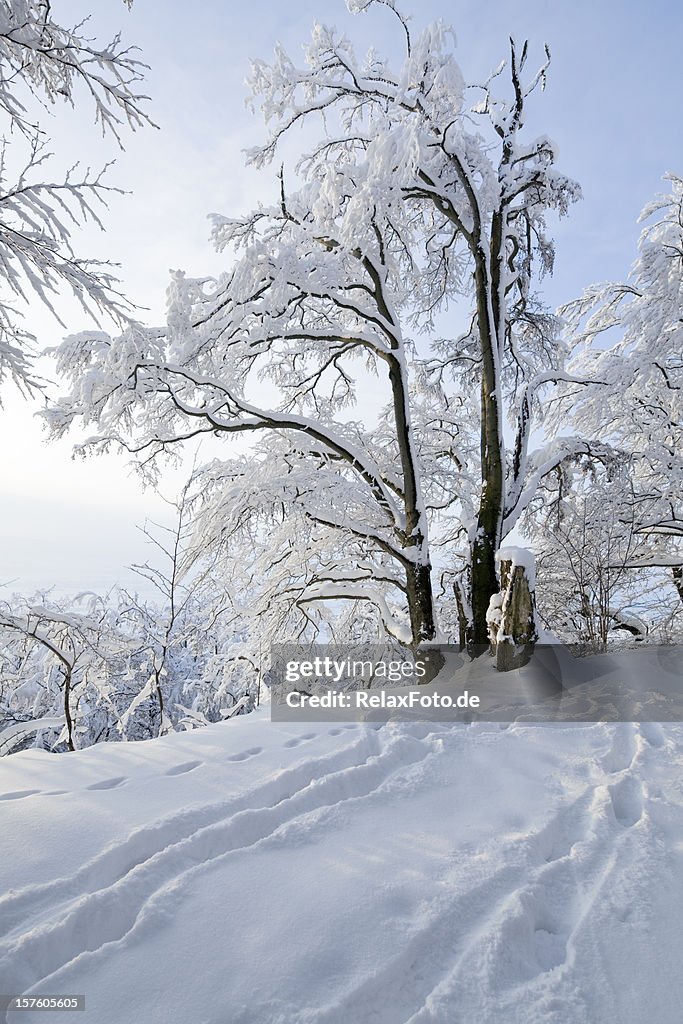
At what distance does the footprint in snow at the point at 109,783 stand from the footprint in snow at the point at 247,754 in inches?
24.2

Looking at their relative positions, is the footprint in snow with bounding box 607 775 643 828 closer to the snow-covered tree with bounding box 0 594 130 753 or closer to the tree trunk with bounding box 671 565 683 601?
the snow-covered tree with bounding box 0 594 130 753

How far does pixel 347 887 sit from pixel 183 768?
1.50 m

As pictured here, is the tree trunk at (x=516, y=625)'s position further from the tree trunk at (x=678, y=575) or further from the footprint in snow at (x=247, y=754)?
the tree trunk at (x=678, y=575)

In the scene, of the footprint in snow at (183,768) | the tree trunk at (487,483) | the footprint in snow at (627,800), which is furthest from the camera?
the tree trunk at (487,483)

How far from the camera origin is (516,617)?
4.95 metres

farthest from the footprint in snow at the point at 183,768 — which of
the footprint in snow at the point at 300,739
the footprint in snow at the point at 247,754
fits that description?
the footprint in snow at the point at 300,739

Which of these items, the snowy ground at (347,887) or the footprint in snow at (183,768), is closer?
the snowy ground at (347,887)

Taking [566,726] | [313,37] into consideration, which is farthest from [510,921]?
[313,37]

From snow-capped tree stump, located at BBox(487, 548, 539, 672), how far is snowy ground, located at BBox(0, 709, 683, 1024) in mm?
1540

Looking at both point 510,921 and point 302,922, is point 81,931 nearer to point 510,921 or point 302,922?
point 302,922

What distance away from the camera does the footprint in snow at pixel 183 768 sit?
3.17 meters

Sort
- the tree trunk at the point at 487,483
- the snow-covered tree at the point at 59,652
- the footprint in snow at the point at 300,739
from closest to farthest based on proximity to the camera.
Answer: the footprint in snow at the point at 300,739
the tree trunk at the point at 487,483
the snow-covered tree at the point at 59,652

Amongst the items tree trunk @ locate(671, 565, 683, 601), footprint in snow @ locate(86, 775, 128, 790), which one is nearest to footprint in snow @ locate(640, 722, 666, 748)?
footprint in snow @ locate(86, 775, 128, 790)

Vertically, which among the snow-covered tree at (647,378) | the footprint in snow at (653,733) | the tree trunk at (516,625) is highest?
the snow-covered tree at (647,378)
